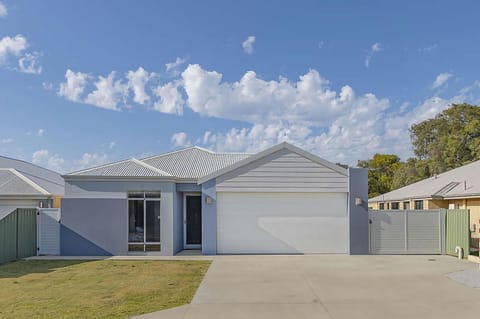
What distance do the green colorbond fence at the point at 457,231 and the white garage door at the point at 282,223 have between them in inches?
146

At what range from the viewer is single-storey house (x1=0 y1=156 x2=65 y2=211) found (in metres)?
17.4

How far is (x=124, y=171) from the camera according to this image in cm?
1488

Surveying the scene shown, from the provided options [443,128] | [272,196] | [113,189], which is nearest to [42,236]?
[113,189]

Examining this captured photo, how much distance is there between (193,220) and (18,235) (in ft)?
21.2

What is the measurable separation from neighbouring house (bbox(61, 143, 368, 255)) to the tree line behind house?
2093 centimetres

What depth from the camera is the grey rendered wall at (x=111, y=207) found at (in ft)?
47.5

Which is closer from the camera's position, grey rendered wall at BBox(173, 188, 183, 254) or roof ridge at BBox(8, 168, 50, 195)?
grey rendered wall at BBox(173, 188, 183, 254)

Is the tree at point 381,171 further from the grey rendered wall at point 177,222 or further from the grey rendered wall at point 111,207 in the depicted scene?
the grey rendered wall at point 111,207

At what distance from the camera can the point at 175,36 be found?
54.5 ft

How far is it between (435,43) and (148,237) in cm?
1491

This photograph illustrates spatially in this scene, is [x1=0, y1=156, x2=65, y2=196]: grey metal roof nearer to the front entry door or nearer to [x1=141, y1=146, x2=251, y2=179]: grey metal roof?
[x1=141, y1=146, x2=251, y2=179]: grey metal roof

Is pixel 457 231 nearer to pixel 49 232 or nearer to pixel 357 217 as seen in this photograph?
pixel 357 217

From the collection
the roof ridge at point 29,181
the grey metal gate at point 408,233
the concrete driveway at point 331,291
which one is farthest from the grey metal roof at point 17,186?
the grey metal gate at point 408,233

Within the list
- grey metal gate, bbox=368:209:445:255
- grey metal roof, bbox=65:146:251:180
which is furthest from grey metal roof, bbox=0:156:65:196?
grey metal gate, bbox=368:209:445:255
